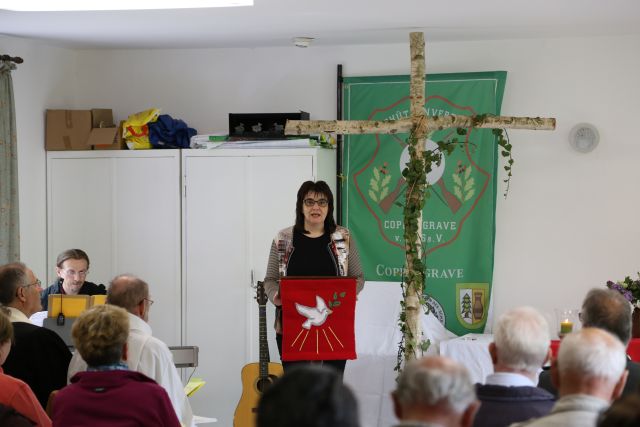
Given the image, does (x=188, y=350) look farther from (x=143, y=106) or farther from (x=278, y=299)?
(x=143, y=106)

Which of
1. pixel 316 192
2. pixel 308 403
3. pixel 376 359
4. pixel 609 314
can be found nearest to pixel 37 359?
pixel 316 192

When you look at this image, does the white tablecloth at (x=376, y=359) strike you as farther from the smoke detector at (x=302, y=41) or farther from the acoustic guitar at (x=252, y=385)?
the smoke detector at (x=302, y=41)

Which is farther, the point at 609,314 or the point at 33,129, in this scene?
the point at 33,129

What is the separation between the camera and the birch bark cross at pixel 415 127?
15.3 feet

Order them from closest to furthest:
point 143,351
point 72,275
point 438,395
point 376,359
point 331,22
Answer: point 438,395
point 143,351
point 72,275
point 331,22
point 376,359

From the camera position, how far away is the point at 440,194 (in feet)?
21.8

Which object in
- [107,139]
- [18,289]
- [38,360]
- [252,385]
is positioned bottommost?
Answer: [252,385]

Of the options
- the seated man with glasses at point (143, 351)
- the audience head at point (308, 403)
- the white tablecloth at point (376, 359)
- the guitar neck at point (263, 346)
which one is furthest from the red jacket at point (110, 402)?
the white tablecloth at point (376, 359)

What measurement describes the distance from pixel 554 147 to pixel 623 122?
48 cm

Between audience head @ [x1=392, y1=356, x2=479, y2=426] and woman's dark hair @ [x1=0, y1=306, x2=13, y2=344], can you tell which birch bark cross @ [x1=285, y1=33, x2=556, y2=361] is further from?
audience head @ [x1=392, y1=356, x2=479, y2=426]

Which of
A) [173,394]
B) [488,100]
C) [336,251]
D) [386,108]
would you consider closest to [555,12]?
[488,100]

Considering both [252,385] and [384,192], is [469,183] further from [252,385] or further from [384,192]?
[252,385]

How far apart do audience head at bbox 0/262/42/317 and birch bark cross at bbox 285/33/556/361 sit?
1.50 meters

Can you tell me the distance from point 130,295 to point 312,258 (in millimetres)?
1258
